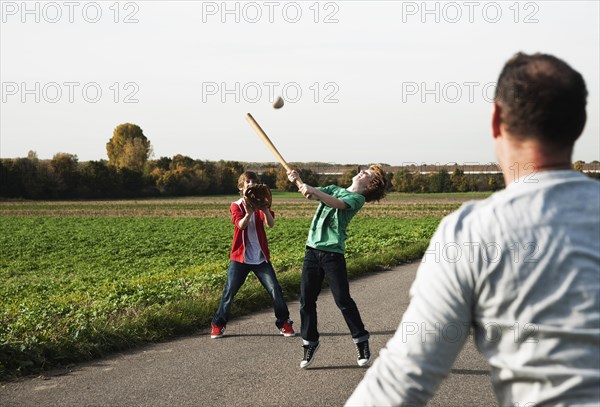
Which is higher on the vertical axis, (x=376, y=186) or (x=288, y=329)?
(x=376, y=186)

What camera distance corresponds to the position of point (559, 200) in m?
1.55

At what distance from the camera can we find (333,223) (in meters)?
6.79

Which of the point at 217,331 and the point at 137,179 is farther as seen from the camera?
the point at 137,179

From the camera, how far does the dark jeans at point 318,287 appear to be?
22.1ft

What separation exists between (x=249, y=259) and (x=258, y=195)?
0.87 m

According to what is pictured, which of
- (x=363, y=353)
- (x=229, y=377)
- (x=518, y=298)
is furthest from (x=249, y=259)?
(x=518, y=298)

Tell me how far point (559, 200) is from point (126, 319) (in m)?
6.99

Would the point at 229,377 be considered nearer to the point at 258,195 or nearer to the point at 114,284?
the point at 258,195

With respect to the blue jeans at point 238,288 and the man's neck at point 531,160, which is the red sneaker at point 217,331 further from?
the man's neck at point 531,160

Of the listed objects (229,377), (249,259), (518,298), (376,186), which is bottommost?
(229,377)

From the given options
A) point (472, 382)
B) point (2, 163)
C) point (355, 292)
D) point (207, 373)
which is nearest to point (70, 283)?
point (355, 292)

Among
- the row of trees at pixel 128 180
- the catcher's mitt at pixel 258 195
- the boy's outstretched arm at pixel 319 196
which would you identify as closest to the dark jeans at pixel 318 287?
the boy's outstretched arm at pixel 319 196

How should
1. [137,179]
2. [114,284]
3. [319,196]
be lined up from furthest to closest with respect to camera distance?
[137,179] < [114,284] < [319,196]

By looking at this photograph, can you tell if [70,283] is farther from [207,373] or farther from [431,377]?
[431,377]
